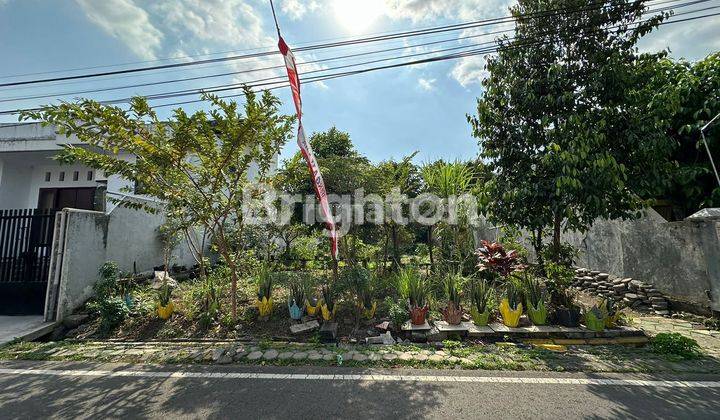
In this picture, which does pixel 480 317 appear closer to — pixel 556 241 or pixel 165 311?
pixel 556 241

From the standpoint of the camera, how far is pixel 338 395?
10.9ft

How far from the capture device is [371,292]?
19.5 ft

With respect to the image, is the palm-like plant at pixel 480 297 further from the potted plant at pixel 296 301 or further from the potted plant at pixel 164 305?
the potted plant at pixel 164 305

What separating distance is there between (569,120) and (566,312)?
10.1 ft

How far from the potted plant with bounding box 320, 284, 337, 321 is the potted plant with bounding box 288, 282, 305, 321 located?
39 centimetres

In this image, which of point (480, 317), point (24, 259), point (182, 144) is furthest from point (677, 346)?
point (24, 259)

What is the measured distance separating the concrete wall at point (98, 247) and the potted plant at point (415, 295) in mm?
6469

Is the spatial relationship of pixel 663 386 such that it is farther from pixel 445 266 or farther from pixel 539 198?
pixel 445 266

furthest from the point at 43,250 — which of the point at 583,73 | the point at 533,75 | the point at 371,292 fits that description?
the point at 583,73

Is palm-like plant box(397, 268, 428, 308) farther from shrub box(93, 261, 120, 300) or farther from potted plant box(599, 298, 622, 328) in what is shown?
shrub box(93, 261, 120, 300)

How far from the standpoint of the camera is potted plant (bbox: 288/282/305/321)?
551 centimetres

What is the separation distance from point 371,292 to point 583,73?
5385 millimetres

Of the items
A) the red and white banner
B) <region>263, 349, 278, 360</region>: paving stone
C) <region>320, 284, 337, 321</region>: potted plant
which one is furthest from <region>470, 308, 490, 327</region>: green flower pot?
<region>263, 349, 278, 360</region>: paving stone

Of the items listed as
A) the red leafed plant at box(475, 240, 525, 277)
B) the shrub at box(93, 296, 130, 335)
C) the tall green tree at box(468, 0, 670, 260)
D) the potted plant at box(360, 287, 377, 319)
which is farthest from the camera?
the red leafed plant at box(475, 240, 525, 277)
